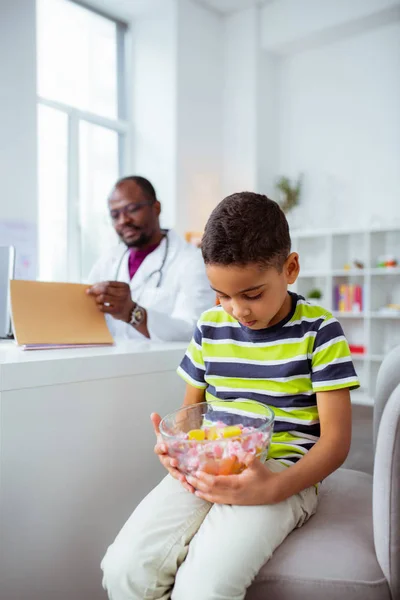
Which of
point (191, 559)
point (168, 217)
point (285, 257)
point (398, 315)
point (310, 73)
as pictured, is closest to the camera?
point (191, 559)

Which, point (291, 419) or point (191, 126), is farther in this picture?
point (191, 126)

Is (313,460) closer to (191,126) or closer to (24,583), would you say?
(24,583)

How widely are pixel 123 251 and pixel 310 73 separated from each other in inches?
144

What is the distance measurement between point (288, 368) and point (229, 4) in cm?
471

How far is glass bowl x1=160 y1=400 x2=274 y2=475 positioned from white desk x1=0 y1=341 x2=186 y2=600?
221 mm

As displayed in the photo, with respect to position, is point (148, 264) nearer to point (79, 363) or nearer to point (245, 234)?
point (79, 363)

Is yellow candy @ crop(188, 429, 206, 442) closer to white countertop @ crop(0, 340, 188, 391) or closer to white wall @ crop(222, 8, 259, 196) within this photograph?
white countertop @ crop(0, 340, 188, 391)

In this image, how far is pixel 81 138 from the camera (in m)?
4.45

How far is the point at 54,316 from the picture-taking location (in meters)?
1.29

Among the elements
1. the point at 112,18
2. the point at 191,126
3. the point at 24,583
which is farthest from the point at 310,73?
the point at 24,583

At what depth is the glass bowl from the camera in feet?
2.79

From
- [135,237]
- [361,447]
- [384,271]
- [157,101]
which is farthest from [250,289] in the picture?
[157,101]

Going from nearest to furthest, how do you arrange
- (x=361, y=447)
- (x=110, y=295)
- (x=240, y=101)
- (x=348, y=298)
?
1. (x=110, y=295)
2. (x=361, y=447)
3. (x=348, y=298)
4. (x=240, y=101)

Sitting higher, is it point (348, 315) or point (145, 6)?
point (145, 6)
